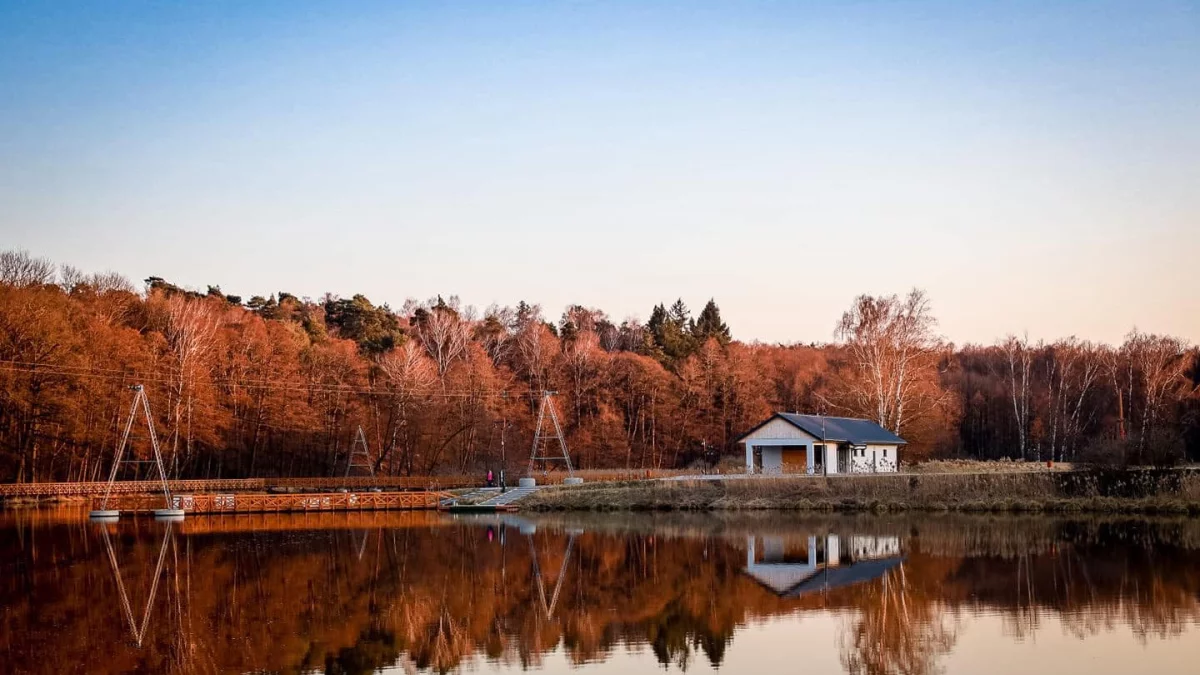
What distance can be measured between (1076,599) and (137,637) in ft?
59.0

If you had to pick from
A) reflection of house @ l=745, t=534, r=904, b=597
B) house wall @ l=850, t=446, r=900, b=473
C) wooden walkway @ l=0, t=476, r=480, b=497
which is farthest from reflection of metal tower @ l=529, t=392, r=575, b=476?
reflection of house @ l=745, t=534, r=904, b=597

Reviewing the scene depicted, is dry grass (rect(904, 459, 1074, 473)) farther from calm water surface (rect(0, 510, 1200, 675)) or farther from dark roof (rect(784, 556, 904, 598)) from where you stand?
dark roof (rect(784, 556, 904, 598))

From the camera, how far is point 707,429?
7531 cm

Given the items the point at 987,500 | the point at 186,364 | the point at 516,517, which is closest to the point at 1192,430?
the point at 987,500

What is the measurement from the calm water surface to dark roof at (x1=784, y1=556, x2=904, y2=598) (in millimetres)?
142

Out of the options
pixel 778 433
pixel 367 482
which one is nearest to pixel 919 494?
pixel 778 433

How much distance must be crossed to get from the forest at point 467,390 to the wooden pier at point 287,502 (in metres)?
7.12

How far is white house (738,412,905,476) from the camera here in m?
54.2

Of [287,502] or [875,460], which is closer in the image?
[287,502]

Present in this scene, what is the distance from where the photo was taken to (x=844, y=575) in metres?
25.8

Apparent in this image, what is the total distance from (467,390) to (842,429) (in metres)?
22.8

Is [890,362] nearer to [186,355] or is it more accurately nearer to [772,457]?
[772,457]

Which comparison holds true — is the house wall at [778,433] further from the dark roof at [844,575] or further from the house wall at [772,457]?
the dark roof at [844,575]

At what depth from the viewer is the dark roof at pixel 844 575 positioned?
78.7 feet
